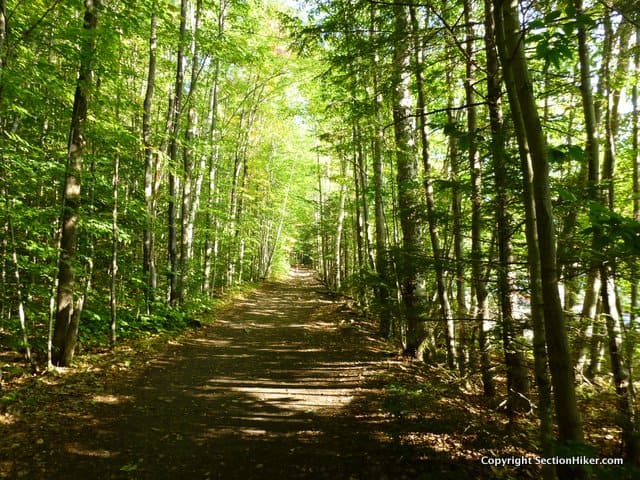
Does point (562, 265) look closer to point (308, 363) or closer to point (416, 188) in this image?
point (416, 188)

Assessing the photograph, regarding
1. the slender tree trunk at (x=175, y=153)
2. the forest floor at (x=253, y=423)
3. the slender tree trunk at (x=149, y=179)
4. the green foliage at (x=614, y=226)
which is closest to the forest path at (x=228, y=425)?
the forest floor at (x=253, y=423)

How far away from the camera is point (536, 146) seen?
257cm

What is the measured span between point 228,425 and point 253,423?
14.2 inches

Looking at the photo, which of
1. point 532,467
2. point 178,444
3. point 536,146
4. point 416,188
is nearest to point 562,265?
point 536,146

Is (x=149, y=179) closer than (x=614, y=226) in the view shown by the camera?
No

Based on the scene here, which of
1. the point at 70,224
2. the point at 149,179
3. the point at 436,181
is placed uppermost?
the point at 149,179

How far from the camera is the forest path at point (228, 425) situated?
3.77 m

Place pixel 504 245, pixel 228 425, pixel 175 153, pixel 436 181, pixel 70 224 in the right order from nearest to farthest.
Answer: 1. pixel 436 181
2. pixel 504 245
3. pixel 228 425
4. pixel 70 224
5. pixel 175 153

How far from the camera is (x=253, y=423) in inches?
193

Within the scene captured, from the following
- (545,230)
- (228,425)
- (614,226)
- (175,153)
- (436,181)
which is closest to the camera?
(614,226)

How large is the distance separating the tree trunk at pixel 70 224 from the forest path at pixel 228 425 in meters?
1.22

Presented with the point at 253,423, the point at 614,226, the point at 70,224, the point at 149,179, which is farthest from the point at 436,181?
the point at 149,179

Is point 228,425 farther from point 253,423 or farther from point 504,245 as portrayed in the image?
point 504,245

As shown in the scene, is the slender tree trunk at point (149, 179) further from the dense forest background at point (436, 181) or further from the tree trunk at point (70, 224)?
the tree trunk at point (70, 224)
